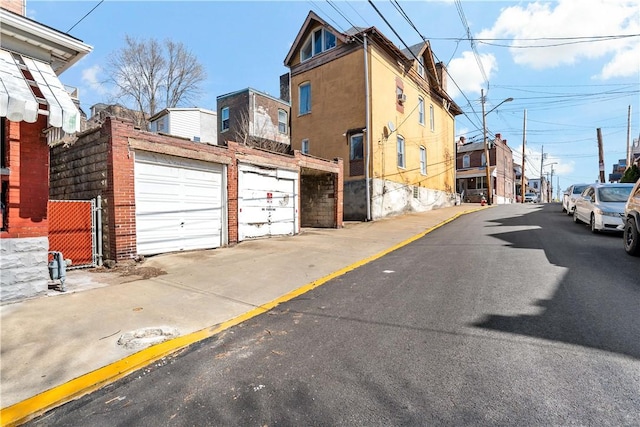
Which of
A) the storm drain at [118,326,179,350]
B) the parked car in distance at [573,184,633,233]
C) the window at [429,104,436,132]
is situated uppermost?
the window at [429,104,436,132]

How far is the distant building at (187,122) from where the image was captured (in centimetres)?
2423

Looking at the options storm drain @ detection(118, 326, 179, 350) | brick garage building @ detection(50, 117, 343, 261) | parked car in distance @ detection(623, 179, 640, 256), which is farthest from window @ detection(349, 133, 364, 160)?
storm drain @ detection(118, 326, 179, 350)

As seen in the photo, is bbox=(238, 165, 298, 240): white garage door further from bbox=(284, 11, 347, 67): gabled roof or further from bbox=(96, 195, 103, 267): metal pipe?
bbox=(284, 11, 347, 67): gabled roof

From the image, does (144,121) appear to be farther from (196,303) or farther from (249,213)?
(196,303)

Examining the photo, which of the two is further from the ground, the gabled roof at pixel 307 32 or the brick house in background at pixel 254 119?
the gabled roof at pixel 307 32

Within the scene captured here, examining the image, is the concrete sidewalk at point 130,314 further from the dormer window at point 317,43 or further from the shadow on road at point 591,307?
the dormer window at point 317,43

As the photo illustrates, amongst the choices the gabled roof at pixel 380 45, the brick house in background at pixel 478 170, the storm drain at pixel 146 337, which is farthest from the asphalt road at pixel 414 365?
the brick house in background at pixel 478 170

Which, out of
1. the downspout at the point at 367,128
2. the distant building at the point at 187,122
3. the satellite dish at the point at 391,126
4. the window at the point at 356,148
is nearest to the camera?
the downspout at the point at 367,128

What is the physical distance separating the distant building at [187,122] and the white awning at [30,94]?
18996 mm

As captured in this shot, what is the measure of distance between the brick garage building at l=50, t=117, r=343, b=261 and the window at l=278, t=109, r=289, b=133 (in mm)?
12705

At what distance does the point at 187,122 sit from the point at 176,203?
1868 centimetres

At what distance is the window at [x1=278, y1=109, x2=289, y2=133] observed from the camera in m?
24.9

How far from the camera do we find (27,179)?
5270 mm

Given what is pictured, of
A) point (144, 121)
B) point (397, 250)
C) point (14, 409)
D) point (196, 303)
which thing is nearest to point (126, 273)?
point (196, 303)
